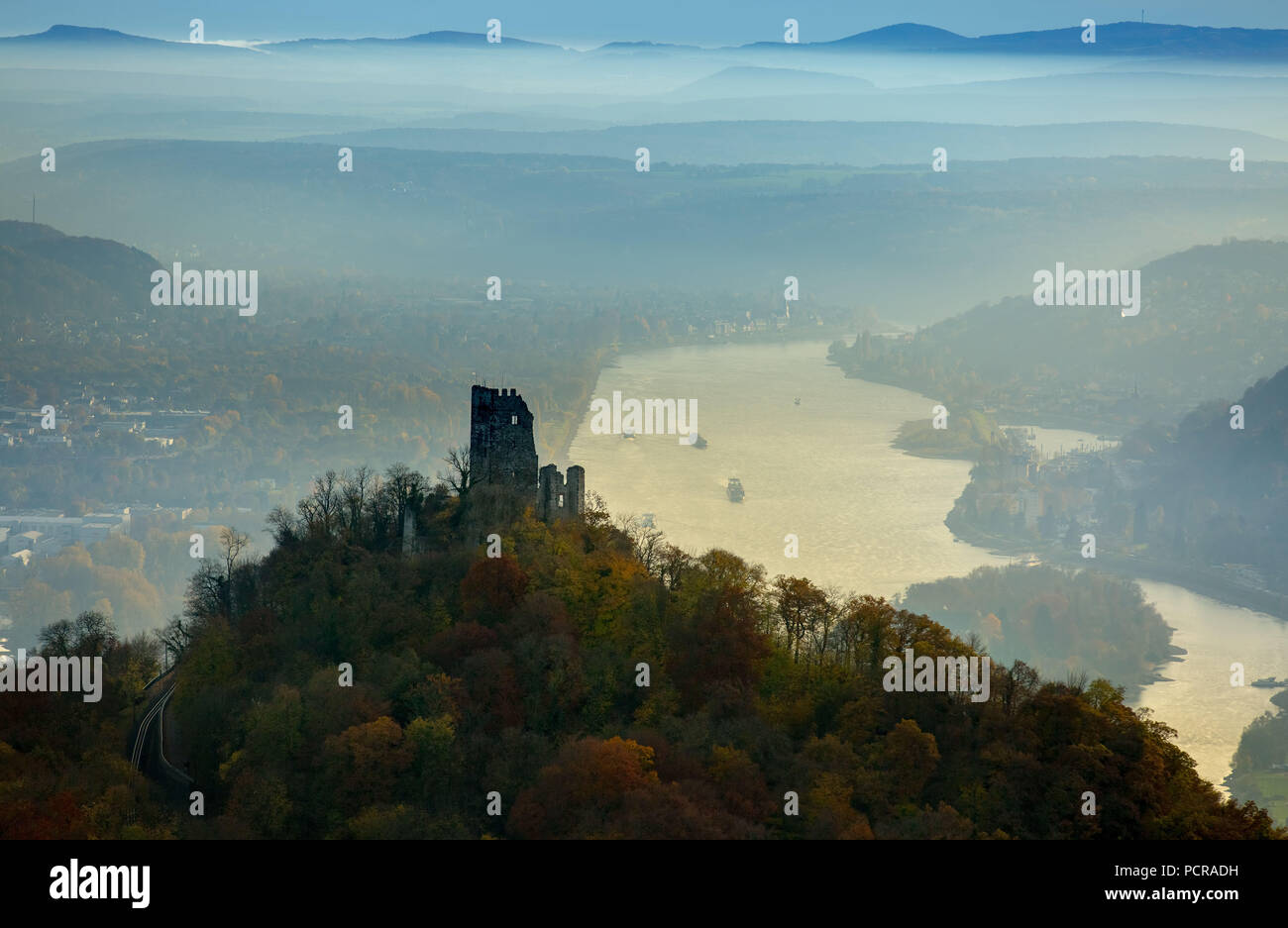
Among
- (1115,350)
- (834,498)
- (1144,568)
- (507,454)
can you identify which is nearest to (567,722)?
(507,454)

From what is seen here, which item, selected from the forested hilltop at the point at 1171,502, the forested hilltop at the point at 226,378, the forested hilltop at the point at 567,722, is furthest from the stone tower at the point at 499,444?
the forested hilltop at the point at 1171,502

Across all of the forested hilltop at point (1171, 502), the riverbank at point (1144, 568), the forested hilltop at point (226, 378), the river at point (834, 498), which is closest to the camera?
the river at point (834, 498)

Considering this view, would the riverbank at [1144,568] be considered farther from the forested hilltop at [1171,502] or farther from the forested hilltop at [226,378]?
the forested hilltop at [226,378]

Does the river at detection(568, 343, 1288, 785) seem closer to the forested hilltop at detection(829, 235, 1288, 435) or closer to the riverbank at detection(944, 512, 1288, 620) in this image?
the riverbank at detection(944, 512, 1288, 620)

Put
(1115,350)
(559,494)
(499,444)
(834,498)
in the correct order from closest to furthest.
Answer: (499,444), (559,494), (834,498), (1115,350)

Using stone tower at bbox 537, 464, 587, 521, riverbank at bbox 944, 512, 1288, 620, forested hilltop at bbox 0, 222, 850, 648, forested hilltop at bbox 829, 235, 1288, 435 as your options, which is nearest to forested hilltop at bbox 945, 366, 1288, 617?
riverbank at bbox 944, 512, 1288, 620

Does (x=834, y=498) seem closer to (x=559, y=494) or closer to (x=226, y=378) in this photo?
(x=559, y=494)
